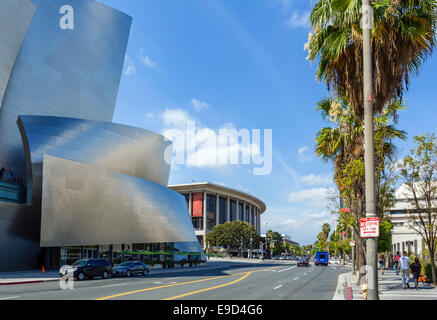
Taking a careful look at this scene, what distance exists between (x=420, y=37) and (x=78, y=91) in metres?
46.9

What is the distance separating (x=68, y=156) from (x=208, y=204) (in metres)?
95.3

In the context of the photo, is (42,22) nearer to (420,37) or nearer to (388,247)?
(420,37)

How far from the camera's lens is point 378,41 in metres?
13.7

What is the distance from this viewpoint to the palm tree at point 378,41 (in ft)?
43.1

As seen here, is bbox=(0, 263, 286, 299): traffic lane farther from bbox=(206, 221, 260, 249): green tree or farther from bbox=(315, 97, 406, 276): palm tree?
bbox=(206, 221, 260, 249): green tree

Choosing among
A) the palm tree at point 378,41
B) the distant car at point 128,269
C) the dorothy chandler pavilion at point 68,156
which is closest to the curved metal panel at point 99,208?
the dorothy chandler pavilion at point 68,156

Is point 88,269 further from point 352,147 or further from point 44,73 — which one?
point 44,73

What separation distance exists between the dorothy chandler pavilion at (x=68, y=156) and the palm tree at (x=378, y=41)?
29068mm

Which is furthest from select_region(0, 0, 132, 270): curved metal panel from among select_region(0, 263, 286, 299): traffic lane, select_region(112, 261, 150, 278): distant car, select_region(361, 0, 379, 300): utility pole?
select_region(361, 0, 379, 300): utility pole

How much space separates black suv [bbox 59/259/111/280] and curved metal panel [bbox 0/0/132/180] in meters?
19.9

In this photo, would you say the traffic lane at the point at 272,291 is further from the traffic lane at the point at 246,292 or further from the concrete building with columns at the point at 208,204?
the concrete building with columns at the point at 208,204

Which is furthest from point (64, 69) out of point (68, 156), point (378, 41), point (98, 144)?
point (378, 41)

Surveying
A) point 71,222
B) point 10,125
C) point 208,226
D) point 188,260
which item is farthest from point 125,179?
point 208,226

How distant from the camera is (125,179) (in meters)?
44.6
